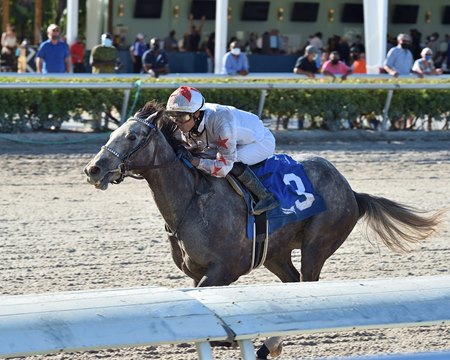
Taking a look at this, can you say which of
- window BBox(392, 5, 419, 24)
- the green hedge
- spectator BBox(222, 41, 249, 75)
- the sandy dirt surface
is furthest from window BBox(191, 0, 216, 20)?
the sandy dirt surface

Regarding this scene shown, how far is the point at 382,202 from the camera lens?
6.41 m

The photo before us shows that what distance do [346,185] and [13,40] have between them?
645 inches

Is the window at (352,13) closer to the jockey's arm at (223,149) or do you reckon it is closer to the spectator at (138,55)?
the spectator at (138,55)

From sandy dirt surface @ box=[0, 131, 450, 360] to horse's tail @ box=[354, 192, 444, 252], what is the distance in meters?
0.55

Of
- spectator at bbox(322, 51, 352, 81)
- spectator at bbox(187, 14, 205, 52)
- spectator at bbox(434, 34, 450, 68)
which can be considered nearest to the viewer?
spectator at bbox(322, 51, 352, 81)

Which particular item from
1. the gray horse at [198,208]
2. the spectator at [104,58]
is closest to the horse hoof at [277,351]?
the gray horse at [198,208]

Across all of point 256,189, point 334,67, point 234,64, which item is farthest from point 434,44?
point 256,189

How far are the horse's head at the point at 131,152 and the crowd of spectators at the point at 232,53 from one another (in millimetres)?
10165

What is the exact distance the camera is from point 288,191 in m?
5.94

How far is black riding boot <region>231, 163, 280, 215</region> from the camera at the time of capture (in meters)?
5.76

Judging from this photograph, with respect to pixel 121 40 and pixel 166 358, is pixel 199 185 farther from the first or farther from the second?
pixel 121 40

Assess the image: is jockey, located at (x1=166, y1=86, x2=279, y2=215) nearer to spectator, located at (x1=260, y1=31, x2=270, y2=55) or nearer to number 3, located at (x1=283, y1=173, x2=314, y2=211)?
number 3, located at (x1=283, y1=173, x2=314, y2=211)

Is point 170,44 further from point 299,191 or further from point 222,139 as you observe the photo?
point 222,139

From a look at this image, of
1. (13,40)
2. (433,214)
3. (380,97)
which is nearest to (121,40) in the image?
(13,40)
